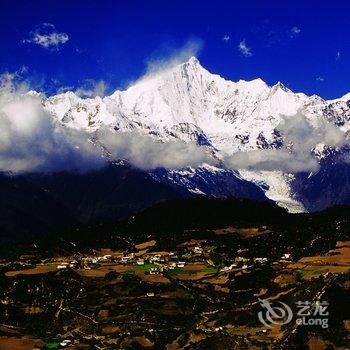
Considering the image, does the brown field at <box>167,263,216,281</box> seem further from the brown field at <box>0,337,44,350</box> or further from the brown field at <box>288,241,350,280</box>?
the brown field at <box>0,337,44,350</box>

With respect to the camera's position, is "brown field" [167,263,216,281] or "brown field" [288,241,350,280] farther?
"brown field" [167,263,216,281]

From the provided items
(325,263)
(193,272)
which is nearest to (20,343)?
(193,272)

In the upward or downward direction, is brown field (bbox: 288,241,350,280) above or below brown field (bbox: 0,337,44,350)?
above

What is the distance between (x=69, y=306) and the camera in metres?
156

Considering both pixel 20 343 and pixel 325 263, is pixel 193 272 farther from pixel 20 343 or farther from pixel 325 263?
pixel 20 343

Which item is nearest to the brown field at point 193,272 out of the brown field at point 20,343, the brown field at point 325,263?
the brown field at point 325,263

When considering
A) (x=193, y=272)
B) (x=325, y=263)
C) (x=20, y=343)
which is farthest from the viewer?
(x=193, y=272)

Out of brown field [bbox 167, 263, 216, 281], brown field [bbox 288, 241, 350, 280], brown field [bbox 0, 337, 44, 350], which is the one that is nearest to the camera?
brown field [bbox 0, 337, 44, 350]

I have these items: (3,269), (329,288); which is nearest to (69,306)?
(3,269)

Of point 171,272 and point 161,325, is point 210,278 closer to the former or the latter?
point 171,272

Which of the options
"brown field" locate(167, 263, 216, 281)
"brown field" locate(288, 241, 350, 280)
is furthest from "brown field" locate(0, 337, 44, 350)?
"brown field" locate(288, 241, 350, 280)

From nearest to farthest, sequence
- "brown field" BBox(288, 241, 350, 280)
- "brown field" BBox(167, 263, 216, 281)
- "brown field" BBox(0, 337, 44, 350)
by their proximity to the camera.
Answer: "brown field" BBox(0, 337, 44, 350) → "brown field" BBox(288, 241, 350, 280) → "brown field" BBox(167, 263, 216, 281)

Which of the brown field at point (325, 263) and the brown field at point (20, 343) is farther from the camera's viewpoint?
the brown field at point (325, 263)

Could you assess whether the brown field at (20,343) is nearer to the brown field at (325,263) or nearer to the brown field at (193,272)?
the brown field at (193,272)
